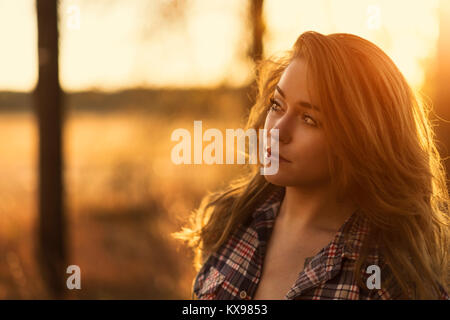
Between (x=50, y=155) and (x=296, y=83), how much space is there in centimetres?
284

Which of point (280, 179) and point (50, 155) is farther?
point (50, 155)

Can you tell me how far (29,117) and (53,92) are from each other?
10004mm

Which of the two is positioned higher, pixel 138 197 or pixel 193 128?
pixel 193 128

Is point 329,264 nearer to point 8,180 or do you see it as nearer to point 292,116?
point 292,116

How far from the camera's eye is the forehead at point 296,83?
5.06 feet

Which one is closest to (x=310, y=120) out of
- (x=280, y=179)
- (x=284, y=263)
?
(x=280, y=179)

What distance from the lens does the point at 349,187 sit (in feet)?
5.27

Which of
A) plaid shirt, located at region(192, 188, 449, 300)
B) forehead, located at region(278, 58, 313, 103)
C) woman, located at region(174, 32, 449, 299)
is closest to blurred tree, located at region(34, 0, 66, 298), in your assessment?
plaid shirt, located at region(192, 188, 449, 300)

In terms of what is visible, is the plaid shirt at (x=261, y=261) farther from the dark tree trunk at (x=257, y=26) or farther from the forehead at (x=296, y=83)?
the dark tree trunk at (x=257, y=26)

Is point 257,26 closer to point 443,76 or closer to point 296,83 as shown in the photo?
point 443,76

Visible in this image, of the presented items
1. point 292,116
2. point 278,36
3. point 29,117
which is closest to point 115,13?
point 278,36

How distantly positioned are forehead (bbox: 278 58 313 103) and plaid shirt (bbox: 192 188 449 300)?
1.56ft
